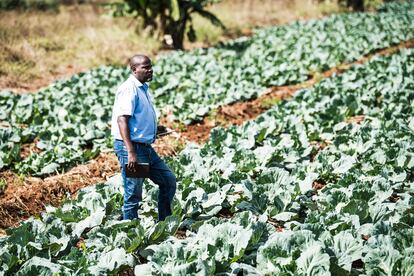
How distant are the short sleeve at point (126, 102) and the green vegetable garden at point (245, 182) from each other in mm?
1150

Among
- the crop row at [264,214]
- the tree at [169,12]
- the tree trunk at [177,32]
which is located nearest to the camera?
the crop row at [264,214]

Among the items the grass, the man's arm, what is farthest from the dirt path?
the grass

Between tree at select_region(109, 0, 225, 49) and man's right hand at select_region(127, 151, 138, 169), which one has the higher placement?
tree at select_region(109, 0, 225, 49)

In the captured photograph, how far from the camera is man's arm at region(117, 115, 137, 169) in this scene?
382 centimetres

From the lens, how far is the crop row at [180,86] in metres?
7.41

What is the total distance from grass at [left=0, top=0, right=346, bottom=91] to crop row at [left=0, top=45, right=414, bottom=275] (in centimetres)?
868

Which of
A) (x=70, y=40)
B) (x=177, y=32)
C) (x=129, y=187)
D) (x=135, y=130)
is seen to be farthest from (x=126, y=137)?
(x=70, y=40)

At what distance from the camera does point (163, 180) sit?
→ 429cm

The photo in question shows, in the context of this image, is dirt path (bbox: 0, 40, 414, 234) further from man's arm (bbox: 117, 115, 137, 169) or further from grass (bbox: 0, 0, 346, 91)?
grass (bbox: 0, 0, 346, 91)

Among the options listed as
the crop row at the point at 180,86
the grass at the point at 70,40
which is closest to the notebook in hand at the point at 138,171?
the crop row at the point at 180,86

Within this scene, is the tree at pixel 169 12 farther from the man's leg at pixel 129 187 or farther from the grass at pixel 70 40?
the man's leg at pixel 129 187

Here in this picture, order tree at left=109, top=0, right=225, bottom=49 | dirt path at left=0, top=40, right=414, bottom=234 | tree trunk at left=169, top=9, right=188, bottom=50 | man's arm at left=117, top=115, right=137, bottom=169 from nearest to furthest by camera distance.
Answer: man's arm at left=117, top=115, right=137, bottom=169 → dirt path at left=0, top=40, right=414, bottom=234 → tree at left=109, top=0, right=225, bottom=49 → tree trunk at left=169, top=9, right=188, bottom=50

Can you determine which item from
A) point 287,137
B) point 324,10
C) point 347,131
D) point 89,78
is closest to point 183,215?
point 287,137

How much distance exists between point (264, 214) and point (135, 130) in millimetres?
1684
